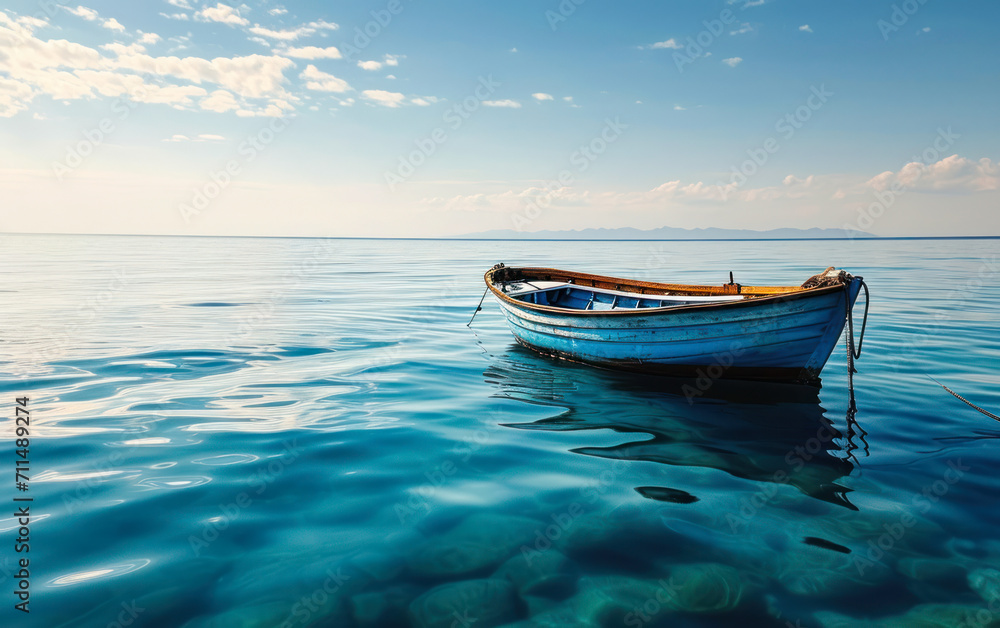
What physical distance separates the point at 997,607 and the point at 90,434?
1024 cm

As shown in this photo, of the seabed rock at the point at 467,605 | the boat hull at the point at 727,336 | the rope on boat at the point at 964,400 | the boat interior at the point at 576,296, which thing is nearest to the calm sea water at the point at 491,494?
the seabed rock at the point at 467,605

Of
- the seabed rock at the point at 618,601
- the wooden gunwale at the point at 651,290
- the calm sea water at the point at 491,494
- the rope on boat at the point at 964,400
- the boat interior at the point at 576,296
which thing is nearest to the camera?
the seabed rock at the point at 618,601

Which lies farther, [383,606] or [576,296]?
[576,296]

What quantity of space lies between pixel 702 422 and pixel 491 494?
4.01m

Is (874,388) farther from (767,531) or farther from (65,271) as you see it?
(65,271)

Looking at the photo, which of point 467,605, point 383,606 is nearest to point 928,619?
point 467,605

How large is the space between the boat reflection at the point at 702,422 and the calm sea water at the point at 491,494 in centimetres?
5

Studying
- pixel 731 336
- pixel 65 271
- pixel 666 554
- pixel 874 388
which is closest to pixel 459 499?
pixel 666 554

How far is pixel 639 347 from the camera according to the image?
33.9 feet

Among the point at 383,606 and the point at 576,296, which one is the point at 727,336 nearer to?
the point at 576,296

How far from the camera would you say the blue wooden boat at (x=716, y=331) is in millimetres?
8617

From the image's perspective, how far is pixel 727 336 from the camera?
9352 mm

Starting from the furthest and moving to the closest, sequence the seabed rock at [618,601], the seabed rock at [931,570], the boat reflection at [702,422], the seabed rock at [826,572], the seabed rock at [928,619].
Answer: the boat reflection at [702,422] → the seabed rock at [931,570] → the seabed rock at [826,572] → the seabed rock at [618,601] → the seabed rock at [928,619]

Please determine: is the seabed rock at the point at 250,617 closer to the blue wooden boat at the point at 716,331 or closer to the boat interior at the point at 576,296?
the blue wooden boat at the point at 716,331
